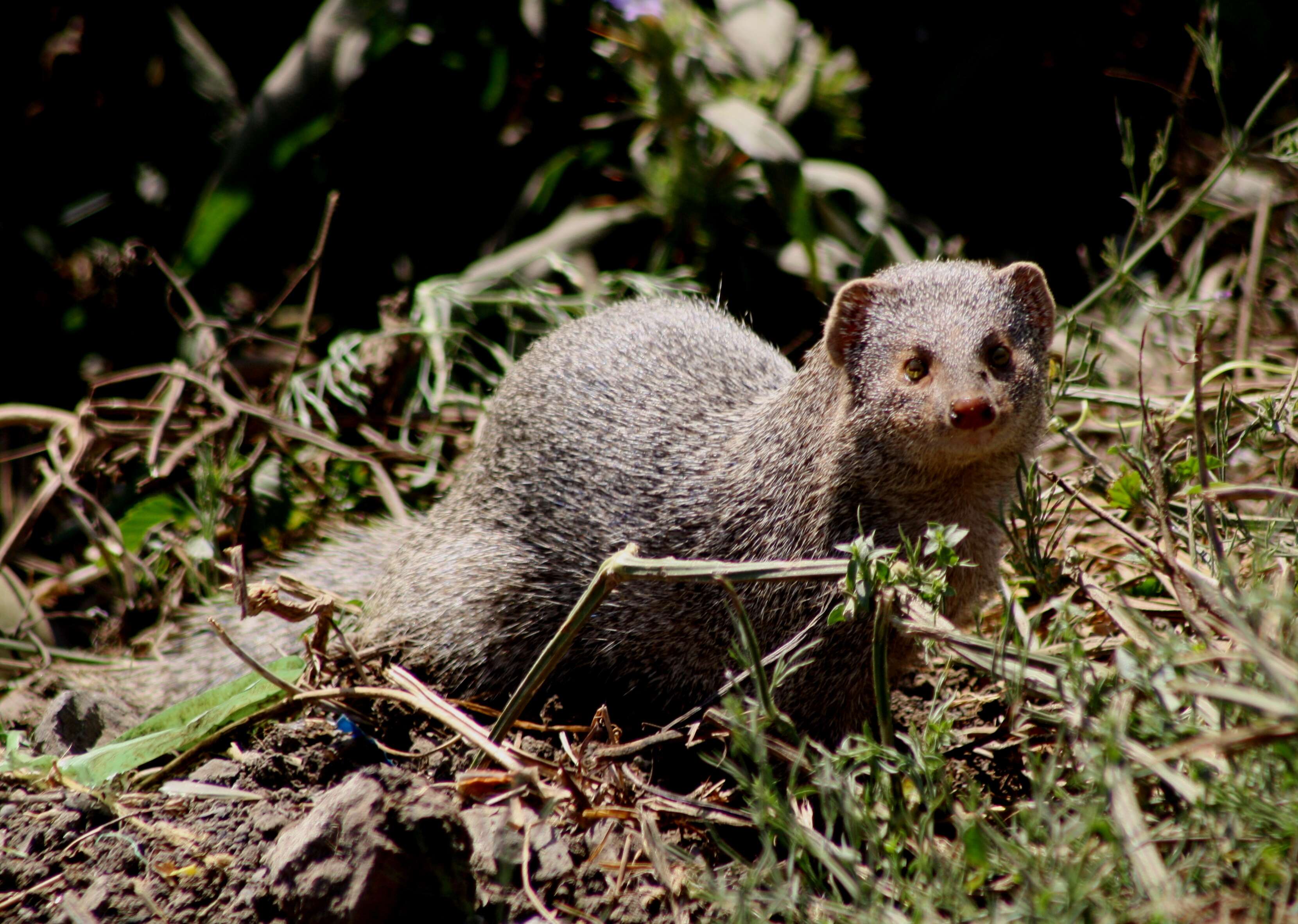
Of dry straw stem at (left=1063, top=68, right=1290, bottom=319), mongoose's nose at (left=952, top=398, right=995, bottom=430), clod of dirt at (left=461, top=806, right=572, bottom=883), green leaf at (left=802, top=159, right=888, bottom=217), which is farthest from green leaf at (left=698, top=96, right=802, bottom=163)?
clod of dirt at (left=461, top=806, right=572, bottom=883)

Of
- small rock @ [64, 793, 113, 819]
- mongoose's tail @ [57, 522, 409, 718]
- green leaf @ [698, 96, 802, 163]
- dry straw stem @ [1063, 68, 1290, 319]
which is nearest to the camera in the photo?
small rock @ [64, 793, 113, 819]

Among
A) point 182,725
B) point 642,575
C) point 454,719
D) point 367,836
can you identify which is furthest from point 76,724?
point 642,575

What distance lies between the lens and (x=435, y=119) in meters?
5.09

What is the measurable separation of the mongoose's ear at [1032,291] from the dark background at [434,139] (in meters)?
2.23

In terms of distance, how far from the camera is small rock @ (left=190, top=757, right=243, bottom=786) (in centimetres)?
250

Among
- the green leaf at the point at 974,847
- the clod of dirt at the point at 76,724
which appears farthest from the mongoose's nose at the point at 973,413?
the clod of dirt at the point at 76,724

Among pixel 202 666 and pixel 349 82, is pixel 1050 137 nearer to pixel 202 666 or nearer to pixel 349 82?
pixel 349 82

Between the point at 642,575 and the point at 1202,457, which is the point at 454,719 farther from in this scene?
the point at 1202,457

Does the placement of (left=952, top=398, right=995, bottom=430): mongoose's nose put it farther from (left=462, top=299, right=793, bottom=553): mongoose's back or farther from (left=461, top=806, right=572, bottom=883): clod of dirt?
(left=461, top=806, right=572, bottom=883): clod of dirt

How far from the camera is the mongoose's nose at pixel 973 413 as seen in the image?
7.67 feet

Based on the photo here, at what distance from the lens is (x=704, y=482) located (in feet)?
9.64

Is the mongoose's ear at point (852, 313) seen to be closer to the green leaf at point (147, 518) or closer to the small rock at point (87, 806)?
the small rock at point (87, 806)

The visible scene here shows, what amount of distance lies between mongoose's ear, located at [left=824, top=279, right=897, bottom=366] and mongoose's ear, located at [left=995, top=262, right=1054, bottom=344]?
0.27 m

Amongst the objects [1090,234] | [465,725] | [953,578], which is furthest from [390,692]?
[1090,234]
